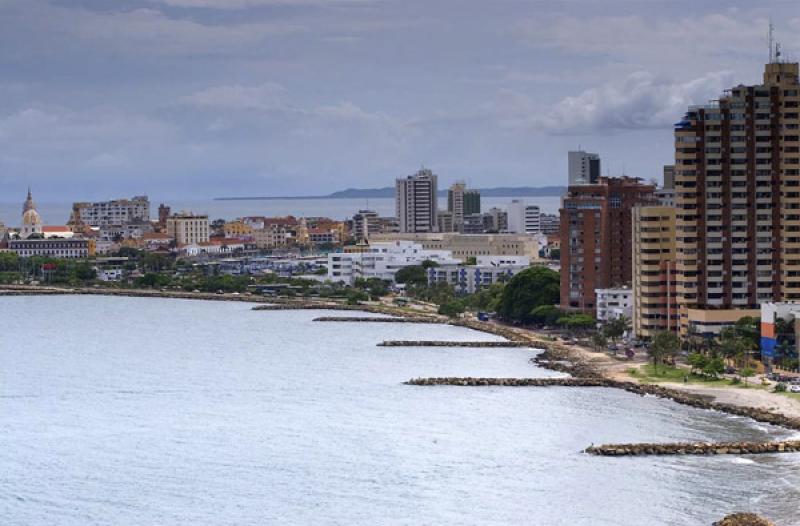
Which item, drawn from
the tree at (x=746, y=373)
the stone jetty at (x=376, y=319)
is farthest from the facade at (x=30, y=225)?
the tree at (x=746, y=373)

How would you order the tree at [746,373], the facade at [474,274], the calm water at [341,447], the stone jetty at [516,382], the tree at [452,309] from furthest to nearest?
the facade at [474,274]
the tree at [452,309]
the stone jetty at [516,382]
the tree at [746,373]
the calm water at [341,447]

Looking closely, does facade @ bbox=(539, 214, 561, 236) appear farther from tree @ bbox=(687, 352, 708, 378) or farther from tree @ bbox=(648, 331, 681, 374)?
tree @ bbox=(687, 352, 708, 378)

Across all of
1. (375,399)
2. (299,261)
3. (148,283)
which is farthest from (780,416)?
(299,261)

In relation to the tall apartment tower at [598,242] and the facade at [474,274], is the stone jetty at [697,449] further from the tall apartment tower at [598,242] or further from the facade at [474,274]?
the facade at [474,274]

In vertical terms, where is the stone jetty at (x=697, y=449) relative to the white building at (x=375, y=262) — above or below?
below

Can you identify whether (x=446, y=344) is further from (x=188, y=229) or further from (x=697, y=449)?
(x=188, y=229)

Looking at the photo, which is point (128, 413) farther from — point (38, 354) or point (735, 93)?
point (735, 93)
